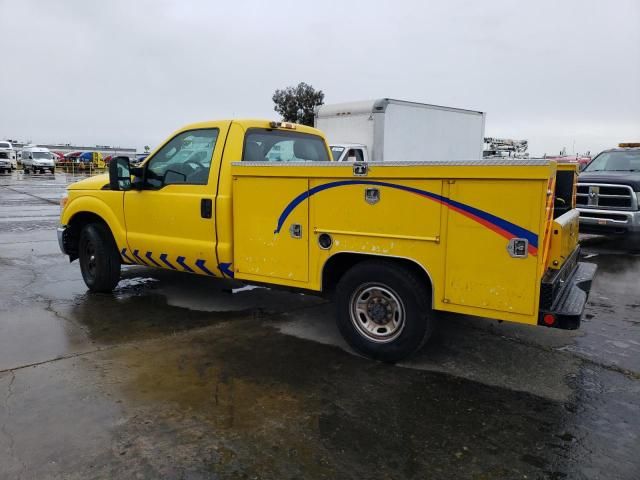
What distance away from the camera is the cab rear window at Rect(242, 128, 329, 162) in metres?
5.40

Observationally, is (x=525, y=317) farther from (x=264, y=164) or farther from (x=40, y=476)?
(x=40, y=476)

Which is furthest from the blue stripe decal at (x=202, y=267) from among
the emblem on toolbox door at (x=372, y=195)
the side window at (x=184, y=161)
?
the emblem on toolbox door at (x=372, y=195)

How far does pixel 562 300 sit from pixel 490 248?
2.50 ft

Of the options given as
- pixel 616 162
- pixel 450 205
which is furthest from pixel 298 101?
pixel 450 205

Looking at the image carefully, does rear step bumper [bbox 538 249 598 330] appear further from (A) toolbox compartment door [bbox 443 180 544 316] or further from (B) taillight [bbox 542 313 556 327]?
(A) toolbox compartment door [bbox 443 180 544 316]

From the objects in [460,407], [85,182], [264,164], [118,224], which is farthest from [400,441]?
[85,182]

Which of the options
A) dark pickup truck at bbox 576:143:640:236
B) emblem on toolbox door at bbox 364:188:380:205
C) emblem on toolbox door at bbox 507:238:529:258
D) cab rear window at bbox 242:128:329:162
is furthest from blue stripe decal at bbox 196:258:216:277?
dark pickup truck at bbox 576:143:640:236

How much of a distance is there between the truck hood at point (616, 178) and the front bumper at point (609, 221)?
20.6 inches

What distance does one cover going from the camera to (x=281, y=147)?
19.0 ft

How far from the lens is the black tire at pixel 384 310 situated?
4184 mm

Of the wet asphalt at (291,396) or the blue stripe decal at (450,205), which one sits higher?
the blue stripe decal at (450,205)

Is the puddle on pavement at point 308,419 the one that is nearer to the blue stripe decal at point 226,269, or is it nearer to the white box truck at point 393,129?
the blue stripe decal at point 226,269

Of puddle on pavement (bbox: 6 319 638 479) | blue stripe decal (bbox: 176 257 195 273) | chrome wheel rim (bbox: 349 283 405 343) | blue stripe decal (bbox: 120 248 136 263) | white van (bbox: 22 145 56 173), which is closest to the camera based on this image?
puddle on pavement (bbox: 6 319 638 479)

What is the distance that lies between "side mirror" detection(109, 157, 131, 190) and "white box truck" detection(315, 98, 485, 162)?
6.60 metres
